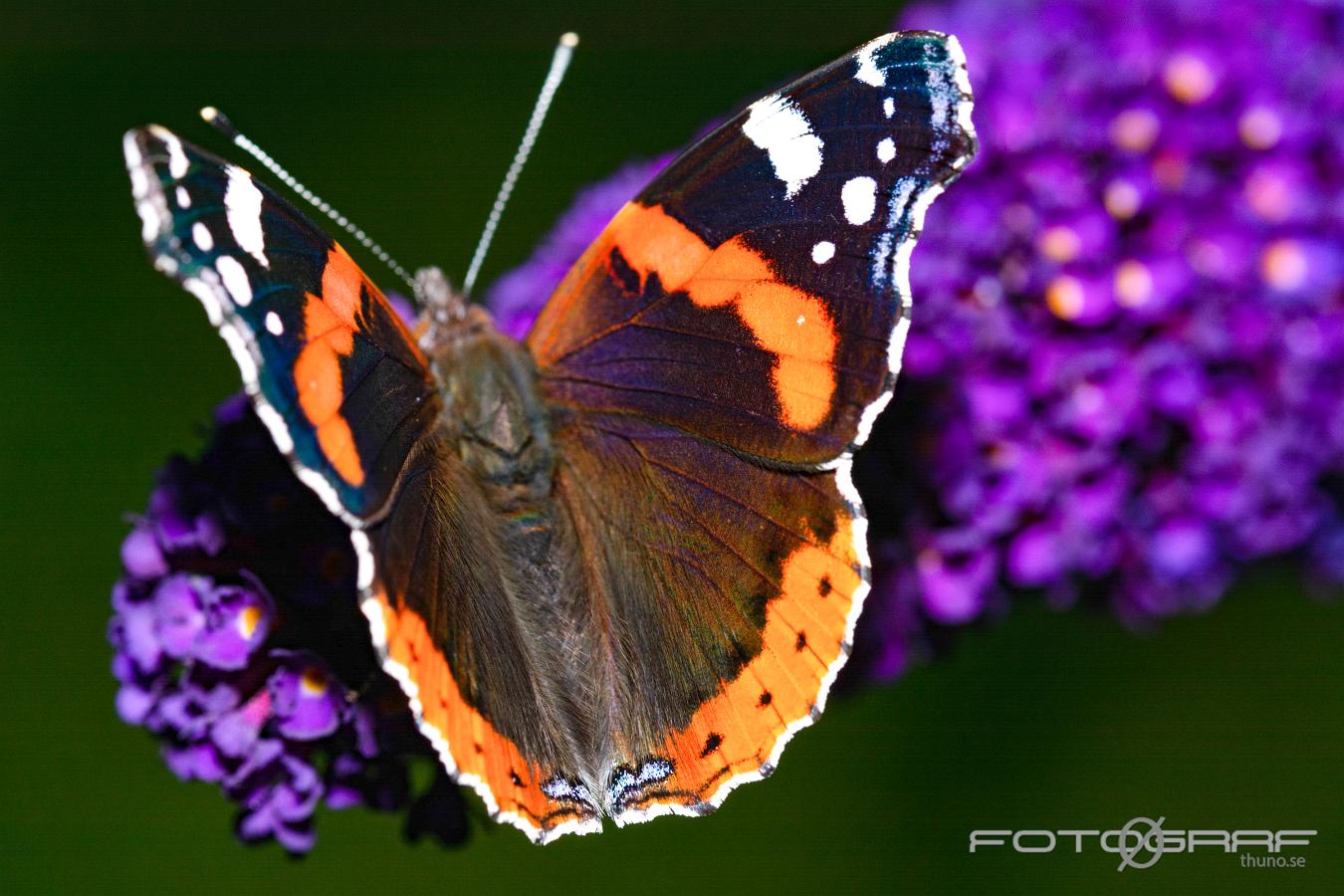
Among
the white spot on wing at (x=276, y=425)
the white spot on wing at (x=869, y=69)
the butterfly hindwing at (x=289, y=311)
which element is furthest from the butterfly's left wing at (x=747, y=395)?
the white spot on wing at (x=276, y=425)

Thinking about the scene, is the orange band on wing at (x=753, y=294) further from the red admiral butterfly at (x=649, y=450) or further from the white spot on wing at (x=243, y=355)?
the white spot on wing at (x=243, y=355)

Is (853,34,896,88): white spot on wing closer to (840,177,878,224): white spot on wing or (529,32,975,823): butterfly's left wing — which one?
(529,32,975,823): butterfly's left wing

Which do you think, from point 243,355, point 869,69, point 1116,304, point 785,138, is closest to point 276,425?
point 243,355

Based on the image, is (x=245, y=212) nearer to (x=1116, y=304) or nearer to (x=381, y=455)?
(x=381, y=455)

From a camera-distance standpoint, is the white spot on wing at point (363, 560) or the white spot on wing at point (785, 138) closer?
the white spot on wing at point (363, 560)

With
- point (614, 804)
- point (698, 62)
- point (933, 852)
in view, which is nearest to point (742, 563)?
point (614, 804)

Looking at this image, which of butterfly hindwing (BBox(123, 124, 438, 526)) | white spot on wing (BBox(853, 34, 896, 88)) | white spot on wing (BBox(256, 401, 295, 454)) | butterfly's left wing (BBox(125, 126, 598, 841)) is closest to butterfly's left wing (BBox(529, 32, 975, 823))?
white spot on wing (BBox(853, 34, 896, 88))

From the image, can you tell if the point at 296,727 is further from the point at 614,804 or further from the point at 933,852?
the point at 933,852
